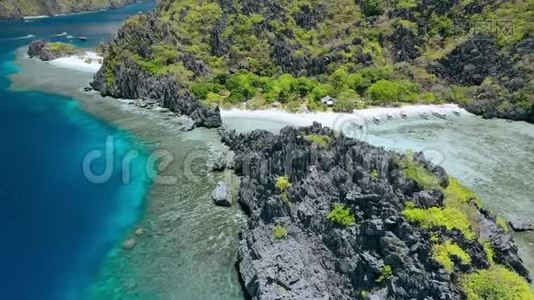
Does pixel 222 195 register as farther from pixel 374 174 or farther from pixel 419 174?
pixel 419 174

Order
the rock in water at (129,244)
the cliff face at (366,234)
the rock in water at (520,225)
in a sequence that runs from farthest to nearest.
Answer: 1. the rock in water at (520,225)
2. the rock in water at (129,244)
3. the cliff face at (366,234)

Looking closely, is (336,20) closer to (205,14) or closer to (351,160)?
(205,14)

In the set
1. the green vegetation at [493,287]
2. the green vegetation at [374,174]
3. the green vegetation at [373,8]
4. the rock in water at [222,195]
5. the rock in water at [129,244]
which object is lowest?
the rock in water at [129,244]

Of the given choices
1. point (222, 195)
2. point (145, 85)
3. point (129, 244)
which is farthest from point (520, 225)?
point (145, 85)

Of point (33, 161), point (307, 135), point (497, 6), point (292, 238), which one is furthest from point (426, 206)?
point (497, 6)

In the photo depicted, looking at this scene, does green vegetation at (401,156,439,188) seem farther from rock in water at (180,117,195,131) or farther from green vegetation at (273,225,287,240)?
rock in water at (180,117,195,131)

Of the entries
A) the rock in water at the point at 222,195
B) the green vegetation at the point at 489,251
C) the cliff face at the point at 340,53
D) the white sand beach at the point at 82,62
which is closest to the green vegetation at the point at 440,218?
the green vegetation at the point at 489,251

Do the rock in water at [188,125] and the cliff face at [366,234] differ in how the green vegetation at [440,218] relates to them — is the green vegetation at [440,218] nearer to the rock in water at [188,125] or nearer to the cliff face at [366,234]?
the cliff face at [366,234]

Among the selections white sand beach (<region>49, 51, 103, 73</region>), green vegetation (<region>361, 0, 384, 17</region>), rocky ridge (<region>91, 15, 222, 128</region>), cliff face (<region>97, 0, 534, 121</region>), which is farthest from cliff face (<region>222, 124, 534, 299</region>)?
white sand beach (<region>49, 51, 103, 73</region>)
